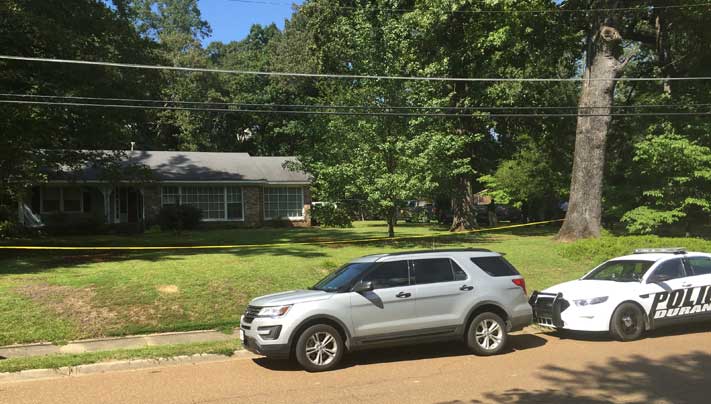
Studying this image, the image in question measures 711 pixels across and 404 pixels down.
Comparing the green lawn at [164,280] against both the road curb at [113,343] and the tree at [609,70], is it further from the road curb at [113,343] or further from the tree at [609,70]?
the tree at [609,70]

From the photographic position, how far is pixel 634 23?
82.6 feet

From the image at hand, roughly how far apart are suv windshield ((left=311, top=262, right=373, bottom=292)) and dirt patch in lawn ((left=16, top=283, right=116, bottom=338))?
14.9ft

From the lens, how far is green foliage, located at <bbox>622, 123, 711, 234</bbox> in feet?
67.6

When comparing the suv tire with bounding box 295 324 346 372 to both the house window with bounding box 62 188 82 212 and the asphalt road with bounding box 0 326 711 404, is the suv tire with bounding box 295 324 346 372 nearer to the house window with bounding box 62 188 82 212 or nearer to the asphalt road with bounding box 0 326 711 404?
the asphalt road with bounding box 0 326 711 404

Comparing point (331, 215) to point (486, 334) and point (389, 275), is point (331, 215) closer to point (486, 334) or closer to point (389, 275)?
point (389, 275)

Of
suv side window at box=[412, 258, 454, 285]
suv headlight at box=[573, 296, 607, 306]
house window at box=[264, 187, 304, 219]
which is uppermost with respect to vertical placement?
house window at box=[264, 187, 304, 219]

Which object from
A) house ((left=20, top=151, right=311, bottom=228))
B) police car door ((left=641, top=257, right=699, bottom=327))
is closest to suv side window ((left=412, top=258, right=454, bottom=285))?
police car door ((left=641, top=257, right=699, bottom=327))

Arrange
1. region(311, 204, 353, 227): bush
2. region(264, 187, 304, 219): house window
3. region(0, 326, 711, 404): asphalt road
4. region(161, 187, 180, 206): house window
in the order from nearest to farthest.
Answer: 1. region(0, 326, 711, 404): asphalt road
2. region(311, 204, 353, 227): bush
3. region(161, 187, 180, 206): house window
4. region(264, 187, 304, 219): house window

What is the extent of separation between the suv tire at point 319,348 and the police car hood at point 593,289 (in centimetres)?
453

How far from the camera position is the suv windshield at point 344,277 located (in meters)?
8.60

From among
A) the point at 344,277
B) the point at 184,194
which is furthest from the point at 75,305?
the point at 184,194

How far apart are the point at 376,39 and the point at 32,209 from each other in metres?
21.0

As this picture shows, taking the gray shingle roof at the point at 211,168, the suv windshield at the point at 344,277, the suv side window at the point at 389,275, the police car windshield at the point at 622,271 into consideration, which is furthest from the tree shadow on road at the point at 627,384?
the gray shingle roof at the point at 211,168

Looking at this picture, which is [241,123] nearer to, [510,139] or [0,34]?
[510,139]
